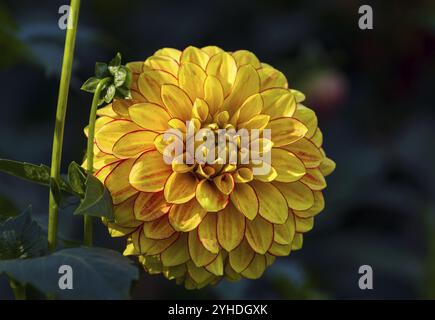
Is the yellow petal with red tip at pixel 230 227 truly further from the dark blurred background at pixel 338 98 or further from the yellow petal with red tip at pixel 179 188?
the dark blurred background at pixel 338 98

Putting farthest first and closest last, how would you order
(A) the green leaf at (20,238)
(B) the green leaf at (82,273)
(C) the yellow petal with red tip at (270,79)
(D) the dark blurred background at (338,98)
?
(D) the dark blurred background at (338,98)
(C) the yellow petal with red tip at (270,79)
(A) the green leaf at (20,238)
(B) the green leaf at (82,273)


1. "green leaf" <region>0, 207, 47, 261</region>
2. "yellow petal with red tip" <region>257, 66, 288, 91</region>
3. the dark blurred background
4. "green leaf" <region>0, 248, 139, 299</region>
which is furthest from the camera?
the dark blurred background

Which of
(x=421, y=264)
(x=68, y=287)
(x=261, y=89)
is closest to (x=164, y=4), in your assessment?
(x=421, y=264)

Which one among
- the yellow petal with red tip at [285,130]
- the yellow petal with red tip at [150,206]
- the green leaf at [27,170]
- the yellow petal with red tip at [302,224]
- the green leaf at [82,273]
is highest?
the yellow petal with red tip at [285,130]

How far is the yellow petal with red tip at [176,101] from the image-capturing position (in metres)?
1.10

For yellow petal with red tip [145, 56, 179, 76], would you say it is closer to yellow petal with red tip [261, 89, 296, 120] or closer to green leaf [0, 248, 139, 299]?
yellow petal with red tip [261, 89, 296, 120]

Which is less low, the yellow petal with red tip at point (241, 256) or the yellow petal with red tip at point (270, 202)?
the yellow petal with red tip at point (270, 202)

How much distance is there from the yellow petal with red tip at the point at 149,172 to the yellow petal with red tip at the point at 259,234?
0.38ft

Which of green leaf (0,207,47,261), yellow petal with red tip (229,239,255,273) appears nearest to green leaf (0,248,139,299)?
green leaf (0,207,47,261)

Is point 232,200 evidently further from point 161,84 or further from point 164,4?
point 164,4

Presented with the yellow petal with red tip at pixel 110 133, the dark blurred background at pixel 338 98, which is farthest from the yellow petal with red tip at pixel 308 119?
the dark blurred background at pixel 338 98

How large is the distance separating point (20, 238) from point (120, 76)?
0.70 feet

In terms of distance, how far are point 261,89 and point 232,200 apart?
5.9 inches

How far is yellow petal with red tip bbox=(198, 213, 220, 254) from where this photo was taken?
107 centimetres
